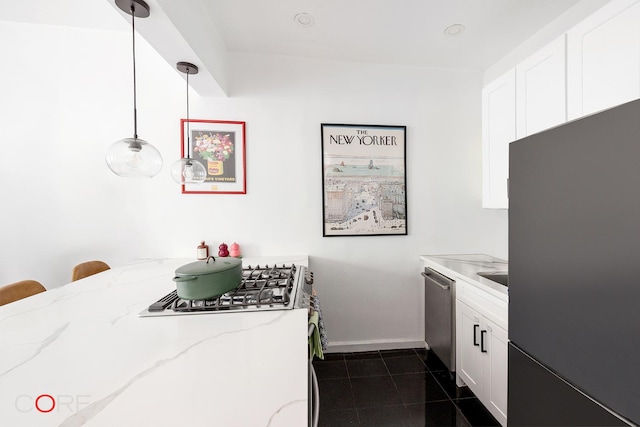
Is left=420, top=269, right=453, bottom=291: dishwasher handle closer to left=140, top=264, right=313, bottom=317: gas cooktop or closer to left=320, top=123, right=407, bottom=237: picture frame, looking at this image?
left=320, top=123, right=407, bottom=237: picture frame

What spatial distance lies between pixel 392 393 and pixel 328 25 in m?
2.74

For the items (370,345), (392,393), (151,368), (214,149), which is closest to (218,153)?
(214,149)

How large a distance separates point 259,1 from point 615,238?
6.87 feet

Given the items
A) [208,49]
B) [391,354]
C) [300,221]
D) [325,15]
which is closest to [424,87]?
[325,15]

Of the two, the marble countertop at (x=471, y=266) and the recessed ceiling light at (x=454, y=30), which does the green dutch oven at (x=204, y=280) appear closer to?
the marble countertop at (x=471, y=266)

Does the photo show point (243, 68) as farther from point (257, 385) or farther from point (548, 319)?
point (548, 319)

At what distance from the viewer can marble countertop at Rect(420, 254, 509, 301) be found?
151 cm

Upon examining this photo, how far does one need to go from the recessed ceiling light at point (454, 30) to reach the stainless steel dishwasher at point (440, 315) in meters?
1.92

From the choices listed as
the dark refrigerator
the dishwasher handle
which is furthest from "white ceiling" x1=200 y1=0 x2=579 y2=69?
the dishwasher handle

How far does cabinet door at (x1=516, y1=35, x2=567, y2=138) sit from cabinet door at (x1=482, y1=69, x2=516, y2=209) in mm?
74

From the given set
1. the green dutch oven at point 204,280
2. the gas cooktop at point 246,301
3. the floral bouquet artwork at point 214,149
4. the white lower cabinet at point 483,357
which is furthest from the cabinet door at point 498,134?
the floral bouquet artwork at point 214,149

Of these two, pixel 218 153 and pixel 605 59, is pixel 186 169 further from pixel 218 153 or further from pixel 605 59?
pixel 605 59

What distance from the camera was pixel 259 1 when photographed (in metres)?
1.60

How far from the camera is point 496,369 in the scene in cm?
146
